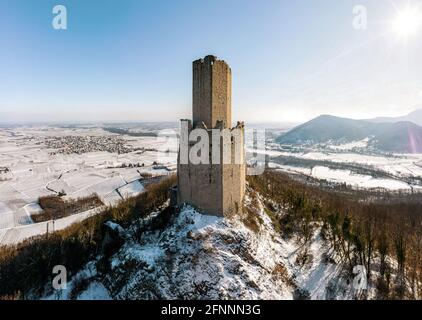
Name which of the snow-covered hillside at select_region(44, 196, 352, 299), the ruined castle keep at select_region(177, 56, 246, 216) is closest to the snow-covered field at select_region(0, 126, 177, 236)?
the snow-covered hillside at select_region(44, 196, 352, 299)

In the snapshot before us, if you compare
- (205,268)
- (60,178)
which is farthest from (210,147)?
(60,178)

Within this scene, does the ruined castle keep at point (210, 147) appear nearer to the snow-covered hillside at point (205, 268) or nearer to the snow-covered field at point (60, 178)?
the snow-covered hillside at point (205, 268)

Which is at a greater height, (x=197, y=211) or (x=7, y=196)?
(x=197, y=211)

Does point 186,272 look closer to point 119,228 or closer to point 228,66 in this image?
point 119,228

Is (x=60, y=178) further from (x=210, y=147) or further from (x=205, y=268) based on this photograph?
(x=205, y=268)

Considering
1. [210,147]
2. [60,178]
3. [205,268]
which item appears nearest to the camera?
[205,268]

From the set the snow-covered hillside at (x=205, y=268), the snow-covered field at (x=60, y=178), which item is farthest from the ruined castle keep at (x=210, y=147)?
the snow-covered field at (x=60, y=178)
